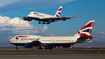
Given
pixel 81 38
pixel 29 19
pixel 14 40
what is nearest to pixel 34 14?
pixel 29 19

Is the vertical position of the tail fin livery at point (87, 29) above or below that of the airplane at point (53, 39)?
above

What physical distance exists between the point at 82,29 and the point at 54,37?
1172 cm

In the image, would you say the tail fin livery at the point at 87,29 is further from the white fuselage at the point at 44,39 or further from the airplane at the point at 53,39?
the white fuselage at the point at 44,39

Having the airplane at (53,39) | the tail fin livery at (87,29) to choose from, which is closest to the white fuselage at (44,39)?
the airplane at (53,39)

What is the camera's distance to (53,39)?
209 ft

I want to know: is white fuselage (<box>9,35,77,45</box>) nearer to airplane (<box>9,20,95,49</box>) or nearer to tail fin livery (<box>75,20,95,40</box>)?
airplane (<box>9,20,95,49</box>)

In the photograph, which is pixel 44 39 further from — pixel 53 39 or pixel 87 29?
pixel 87 29

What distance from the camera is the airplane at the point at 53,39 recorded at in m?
56.6

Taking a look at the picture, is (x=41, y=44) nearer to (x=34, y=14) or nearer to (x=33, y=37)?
(x=33, y=37)

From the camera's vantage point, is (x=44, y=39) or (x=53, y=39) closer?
(x=53, y=39)

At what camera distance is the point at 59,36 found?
64188 mm

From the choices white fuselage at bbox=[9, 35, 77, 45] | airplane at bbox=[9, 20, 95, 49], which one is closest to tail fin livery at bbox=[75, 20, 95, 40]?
airplane at bbox=[9, 20, 95, 49]

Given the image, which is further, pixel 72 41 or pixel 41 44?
pixel 41 44

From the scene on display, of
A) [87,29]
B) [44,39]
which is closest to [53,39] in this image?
[44,39]
